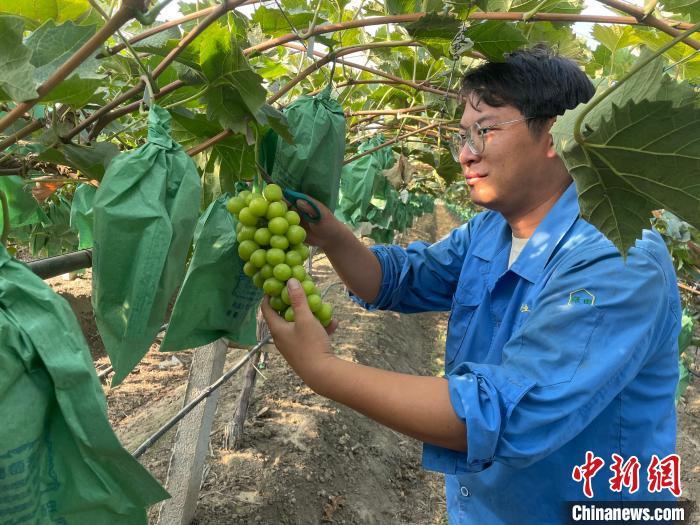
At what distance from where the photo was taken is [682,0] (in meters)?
1.41

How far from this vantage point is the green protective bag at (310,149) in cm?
139

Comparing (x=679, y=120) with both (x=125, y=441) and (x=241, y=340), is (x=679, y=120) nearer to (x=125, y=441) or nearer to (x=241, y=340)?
(x=241, y=340)

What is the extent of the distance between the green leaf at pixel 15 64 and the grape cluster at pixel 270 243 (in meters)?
0.48

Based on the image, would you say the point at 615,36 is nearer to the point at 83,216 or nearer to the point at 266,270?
the point at 266,270

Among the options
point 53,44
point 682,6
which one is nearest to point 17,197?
point 53,44

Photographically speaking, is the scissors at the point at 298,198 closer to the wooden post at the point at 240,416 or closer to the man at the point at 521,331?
the man at the point at 521,331

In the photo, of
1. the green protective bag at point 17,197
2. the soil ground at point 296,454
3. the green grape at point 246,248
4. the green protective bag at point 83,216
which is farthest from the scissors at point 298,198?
the soil ground at point 296,454

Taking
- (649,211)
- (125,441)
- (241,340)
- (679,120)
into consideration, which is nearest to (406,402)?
(241,340)

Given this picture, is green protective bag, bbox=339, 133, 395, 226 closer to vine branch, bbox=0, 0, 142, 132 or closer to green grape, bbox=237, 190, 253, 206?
green grape, bbox=237, 190, 253, 206

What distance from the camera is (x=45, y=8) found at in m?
1.25

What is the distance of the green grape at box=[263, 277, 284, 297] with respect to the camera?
4.09 ft

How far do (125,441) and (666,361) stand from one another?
403cm

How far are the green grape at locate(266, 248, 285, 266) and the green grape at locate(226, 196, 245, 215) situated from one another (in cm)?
12

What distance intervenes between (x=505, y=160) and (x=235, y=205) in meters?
0.88
